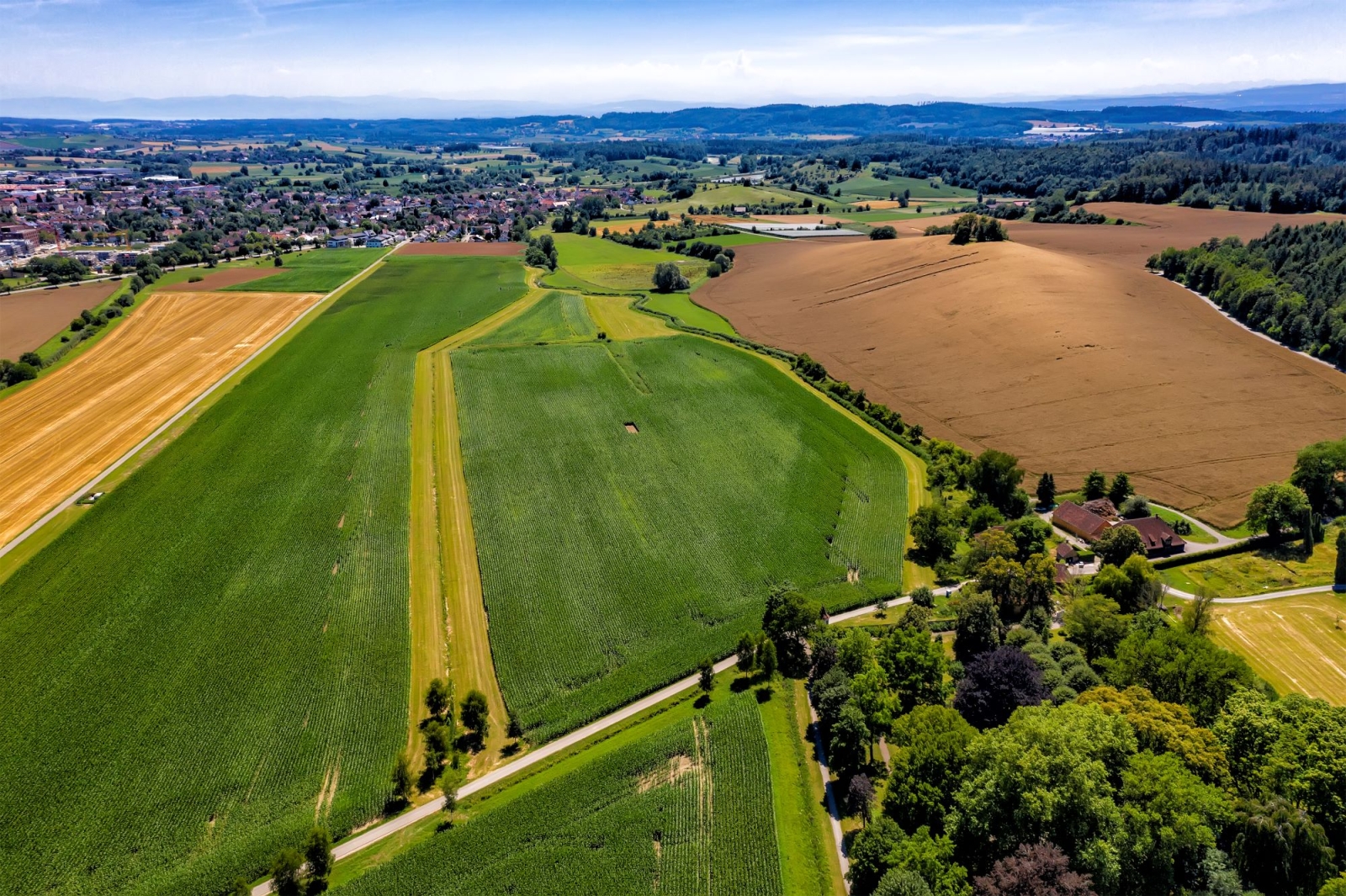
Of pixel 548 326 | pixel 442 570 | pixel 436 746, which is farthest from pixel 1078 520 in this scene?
pixel 548 326

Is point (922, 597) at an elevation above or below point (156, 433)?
below

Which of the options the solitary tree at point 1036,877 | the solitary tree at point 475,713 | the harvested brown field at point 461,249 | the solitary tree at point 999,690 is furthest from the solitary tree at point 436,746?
the harvested brown field at point 461,249

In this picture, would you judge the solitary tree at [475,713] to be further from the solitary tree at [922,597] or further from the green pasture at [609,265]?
the green pasture at [609,265]

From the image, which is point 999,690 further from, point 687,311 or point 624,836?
point 687,311

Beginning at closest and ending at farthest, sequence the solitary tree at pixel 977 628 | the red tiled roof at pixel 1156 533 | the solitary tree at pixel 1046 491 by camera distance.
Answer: the solitary tree at pixel 977 628, the red tiled roof at pixel 1156 533, the solitary tree at pixel 1046 491

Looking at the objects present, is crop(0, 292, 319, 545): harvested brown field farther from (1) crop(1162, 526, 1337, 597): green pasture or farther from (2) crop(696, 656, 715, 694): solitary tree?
(1) crop(1162, 526, 1337, 597): green pasture

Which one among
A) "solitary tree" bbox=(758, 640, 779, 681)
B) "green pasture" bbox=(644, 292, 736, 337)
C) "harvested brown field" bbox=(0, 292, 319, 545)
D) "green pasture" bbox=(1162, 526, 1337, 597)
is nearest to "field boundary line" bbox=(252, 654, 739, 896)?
"solitary tree" bbox=(758, 640, 779, 681)

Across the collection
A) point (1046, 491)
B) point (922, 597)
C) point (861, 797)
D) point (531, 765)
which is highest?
point (1046, 491)
